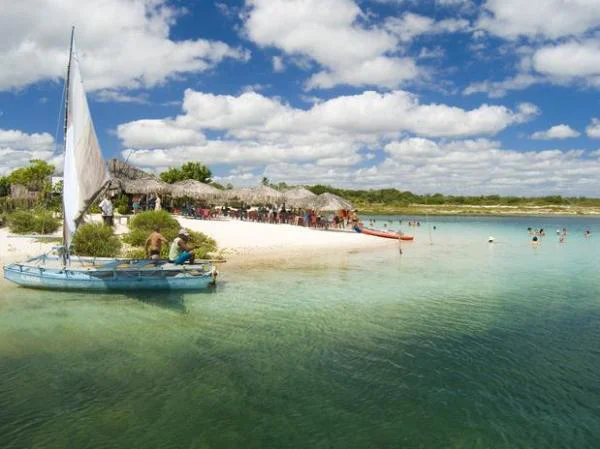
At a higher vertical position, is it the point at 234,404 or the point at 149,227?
the point at 149,227

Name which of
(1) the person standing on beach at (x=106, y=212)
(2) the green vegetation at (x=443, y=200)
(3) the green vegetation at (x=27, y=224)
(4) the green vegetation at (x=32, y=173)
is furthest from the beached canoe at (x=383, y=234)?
(2) the green vegetation at (x=443, y=200)

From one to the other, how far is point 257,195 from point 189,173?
25.3 m

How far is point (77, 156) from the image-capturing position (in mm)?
13953

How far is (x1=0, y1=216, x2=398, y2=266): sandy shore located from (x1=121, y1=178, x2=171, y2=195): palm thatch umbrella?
5.25 m

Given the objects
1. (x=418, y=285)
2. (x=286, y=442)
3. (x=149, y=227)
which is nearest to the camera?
(x=286, y=442)

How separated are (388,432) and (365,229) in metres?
32.7

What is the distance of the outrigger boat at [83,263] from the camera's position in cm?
1394

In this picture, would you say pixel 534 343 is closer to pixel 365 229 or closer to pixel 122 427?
pixel 122 427

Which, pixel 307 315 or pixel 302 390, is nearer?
pixel 302 390

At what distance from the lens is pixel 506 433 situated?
700 cm

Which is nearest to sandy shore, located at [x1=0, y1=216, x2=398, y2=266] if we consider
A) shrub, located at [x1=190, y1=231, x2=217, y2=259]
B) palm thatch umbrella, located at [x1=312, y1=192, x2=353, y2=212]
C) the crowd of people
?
shrub, located at [x1=190, y1=231, x2=217, y2=259]

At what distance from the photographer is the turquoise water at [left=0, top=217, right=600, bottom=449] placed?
693 cm

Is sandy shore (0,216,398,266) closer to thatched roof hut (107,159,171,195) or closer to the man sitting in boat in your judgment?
the man sitting in boat

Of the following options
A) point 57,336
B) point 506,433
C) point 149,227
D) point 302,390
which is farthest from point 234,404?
point 149,227
